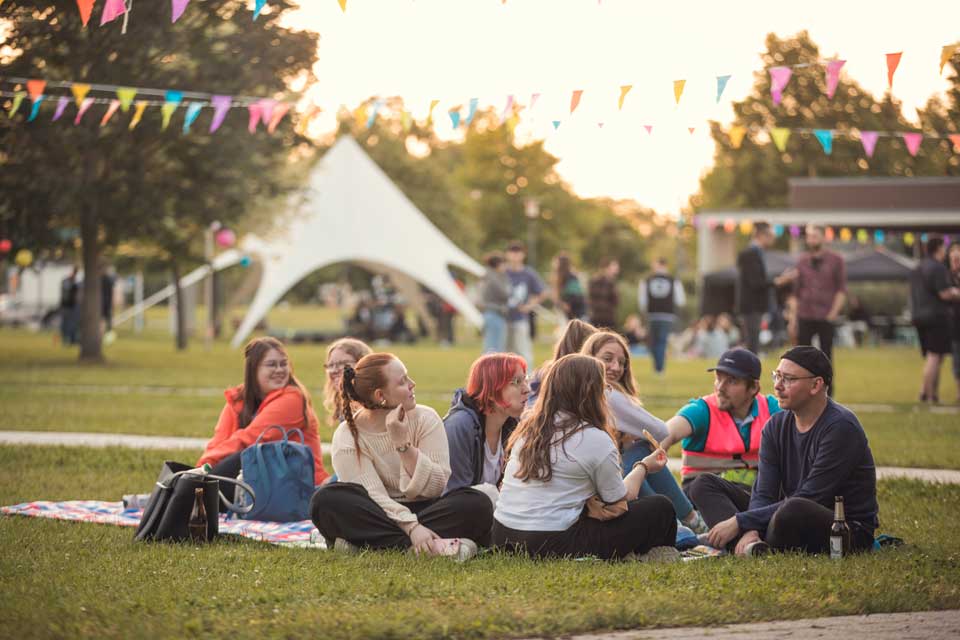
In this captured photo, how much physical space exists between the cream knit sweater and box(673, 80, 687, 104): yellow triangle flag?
19.4 ft

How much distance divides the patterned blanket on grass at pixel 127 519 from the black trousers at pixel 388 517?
1.03ft

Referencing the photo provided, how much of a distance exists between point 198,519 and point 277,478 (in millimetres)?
831

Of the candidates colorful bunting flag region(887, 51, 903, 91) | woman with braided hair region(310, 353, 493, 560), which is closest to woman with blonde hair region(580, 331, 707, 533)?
woman with braided hair region(310, 353, 493, 560)

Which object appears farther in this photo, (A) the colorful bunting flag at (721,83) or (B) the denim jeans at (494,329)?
(B) the denim jeans at (494,329)

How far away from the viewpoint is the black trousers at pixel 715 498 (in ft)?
22.5

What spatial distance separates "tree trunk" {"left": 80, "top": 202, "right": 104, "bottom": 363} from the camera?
2189 centimetres

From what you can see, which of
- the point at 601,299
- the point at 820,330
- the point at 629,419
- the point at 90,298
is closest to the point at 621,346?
the point at 629,419

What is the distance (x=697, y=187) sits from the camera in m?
63.9

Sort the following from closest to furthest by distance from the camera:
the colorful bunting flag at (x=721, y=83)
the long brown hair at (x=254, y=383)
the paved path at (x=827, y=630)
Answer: the paved path at (x=827, y=630) → the long brown hair at (x=254, y=383) → the colorful bunting flag at (x=721, y=83)

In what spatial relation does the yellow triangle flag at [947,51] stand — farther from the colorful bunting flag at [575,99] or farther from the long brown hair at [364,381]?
the long brown hair at [364,381]

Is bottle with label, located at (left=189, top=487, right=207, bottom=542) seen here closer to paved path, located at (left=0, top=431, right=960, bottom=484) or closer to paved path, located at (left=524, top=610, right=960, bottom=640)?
paved path, located at (left=524, top=610, right=960, bottom=640)

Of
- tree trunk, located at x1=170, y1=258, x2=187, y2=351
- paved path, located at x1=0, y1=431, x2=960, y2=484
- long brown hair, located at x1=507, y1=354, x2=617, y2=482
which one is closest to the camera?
long brown hair, located at x1=507, y1=354, x2=617, y2=482

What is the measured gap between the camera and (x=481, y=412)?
6832 millimetres

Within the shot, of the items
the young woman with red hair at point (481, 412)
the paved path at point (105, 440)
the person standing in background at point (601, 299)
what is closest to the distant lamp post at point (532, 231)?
the person standing in background at point (601, 299)
